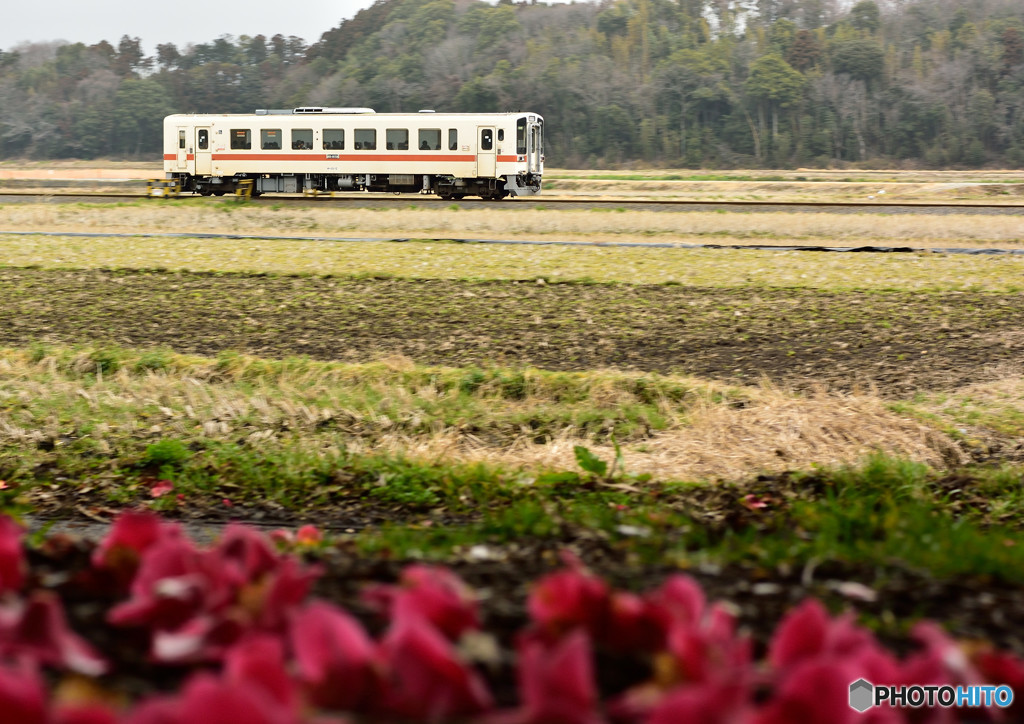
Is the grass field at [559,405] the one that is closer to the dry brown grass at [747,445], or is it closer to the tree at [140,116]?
the dry brown grass at [747,445]

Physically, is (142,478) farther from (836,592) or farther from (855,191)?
(855,191)

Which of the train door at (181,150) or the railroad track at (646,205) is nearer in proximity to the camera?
the railroad track at (646,205)

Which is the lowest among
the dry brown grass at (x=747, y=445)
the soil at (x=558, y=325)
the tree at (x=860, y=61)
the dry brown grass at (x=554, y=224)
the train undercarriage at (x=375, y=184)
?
the dry brown grass at (x=747, y=445)

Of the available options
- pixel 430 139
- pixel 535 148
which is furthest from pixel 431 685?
pixel 535 148

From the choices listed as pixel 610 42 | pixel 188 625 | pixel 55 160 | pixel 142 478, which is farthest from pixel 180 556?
pixel 610 42

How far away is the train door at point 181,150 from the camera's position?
39.1m

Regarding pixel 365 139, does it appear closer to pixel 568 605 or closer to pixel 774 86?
pixel 568 605

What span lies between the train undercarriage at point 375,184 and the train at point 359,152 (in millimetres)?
34

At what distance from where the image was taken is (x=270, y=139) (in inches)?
1505

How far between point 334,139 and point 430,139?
3.35m

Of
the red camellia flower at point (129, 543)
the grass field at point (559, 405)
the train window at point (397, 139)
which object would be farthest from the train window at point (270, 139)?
the red camellia flower at point (129, 543)

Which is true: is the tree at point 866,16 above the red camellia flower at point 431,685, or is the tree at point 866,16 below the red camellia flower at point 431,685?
above

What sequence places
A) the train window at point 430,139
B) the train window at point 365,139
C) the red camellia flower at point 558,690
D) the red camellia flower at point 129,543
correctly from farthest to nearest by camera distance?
the train window at point 365,139 → the train window at point 430,139 → the red camellia flower at point 129,543 → the red camellia flower at point 558,690

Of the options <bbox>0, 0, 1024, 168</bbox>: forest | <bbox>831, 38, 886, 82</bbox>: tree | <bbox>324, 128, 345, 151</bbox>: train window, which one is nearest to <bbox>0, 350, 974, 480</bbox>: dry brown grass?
<bbox>324, 128, 345, 151</bbox>: train window
